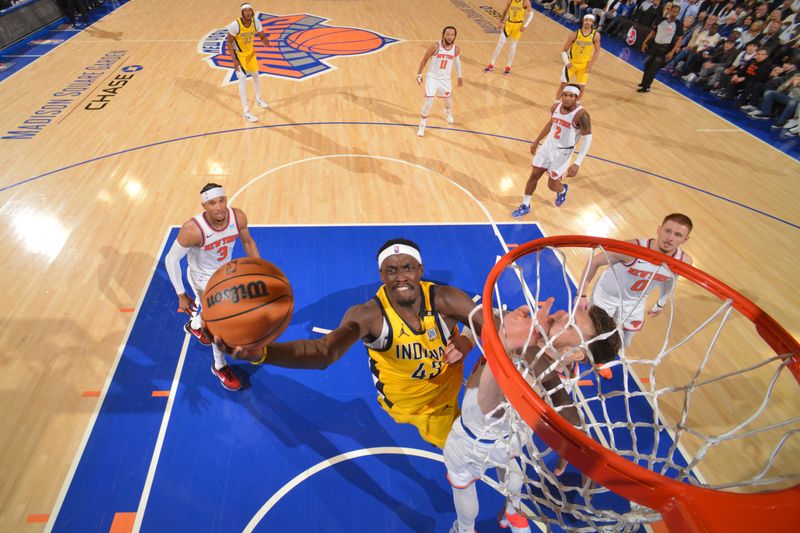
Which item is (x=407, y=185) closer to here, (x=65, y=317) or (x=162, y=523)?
(x=65, y=317)

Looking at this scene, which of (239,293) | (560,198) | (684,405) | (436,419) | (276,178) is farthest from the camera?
(276,178)

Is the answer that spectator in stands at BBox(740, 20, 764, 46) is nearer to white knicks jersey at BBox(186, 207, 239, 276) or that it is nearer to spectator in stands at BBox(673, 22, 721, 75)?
spectator in stands at BBox(673, 22, 721, 75)

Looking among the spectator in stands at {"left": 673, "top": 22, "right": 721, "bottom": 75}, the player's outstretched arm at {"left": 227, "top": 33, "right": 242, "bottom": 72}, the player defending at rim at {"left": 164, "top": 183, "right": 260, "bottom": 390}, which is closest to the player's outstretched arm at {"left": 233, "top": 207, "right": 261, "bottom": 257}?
the player defending at rim at {"left": 164, "top": 183, "right": 260, "bottom": 390}

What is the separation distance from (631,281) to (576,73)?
23.3 ft

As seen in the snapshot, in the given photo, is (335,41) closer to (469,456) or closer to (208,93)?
(208,93)

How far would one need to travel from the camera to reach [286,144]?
7926 mm

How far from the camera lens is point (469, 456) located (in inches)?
105

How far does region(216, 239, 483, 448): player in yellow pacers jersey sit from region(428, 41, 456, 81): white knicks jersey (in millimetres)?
5596

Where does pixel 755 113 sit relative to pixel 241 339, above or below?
below

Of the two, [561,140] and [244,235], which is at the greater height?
[561,140]

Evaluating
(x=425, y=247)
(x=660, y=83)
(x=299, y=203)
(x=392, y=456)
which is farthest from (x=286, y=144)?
(x=660, y=83)

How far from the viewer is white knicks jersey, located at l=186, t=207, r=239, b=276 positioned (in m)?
3.86

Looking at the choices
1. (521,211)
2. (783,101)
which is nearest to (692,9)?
(783,101)

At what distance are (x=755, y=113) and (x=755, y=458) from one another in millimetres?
9436
